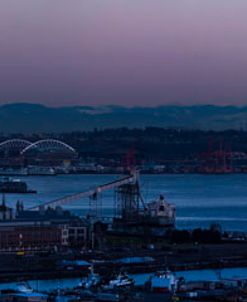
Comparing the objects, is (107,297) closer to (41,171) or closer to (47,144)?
(41,171)

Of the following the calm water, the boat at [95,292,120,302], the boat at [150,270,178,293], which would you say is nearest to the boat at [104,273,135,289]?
the boat at [150,270,178,293]

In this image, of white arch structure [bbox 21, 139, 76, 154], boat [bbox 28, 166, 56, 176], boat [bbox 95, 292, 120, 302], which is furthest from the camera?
white arch structure [bbox 21, 139, 76, 154]

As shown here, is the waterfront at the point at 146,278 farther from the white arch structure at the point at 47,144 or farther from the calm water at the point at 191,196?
the white arch structure at the point at 47,144

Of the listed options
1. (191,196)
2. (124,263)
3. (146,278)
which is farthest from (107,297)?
(191,196)

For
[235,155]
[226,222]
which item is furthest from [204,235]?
[235,155]

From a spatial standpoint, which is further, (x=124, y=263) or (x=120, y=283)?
(x=124, y=263)

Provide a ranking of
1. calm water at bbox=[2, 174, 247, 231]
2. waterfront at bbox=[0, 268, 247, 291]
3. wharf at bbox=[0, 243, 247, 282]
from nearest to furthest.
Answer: waterfront at bbox=[0, 268, 247, 291] → wharf at bbox=[0, 243, 247, 282] → calm water at bbox=[2, 174, 247, 231]

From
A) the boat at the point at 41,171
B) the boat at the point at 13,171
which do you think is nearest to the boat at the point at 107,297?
the boat at the point at 13,171

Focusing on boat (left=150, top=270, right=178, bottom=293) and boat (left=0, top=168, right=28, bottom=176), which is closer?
boat (left=150, top=270, right=178, bottom=293)

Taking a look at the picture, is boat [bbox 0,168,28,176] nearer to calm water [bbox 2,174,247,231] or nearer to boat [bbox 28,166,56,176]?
boat [bbox 28,166,56,176]

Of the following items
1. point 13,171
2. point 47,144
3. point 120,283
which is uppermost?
point 47,144
